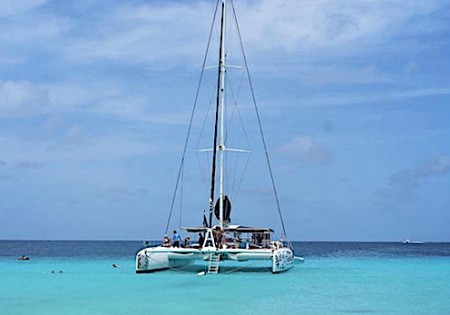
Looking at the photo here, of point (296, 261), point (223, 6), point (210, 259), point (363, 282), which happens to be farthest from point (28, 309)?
point (296, 261)

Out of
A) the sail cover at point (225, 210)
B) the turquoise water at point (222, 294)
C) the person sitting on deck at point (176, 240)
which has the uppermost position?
the sail cover at point (225, 210)

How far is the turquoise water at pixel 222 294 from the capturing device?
18141 mm

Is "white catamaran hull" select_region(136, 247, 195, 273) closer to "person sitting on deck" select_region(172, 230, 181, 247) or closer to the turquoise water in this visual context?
the turquoise water

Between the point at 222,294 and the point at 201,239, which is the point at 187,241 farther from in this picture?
the point at 222,294

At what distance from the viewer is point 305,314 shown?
17281 mm

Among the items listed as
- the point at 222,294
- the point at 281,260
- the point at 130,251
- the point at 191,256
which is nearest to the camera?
the point at 222,294

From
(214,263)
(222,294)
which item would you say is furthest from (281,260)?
(222,294)

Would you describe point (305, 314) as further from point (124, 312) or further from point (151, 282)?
point (151, 282)

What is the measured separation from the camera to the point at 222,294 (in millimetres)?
21188

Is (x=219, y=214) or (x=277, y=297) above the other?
(x=219, y=214)

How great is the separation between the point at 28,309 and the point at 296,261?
24.3 m

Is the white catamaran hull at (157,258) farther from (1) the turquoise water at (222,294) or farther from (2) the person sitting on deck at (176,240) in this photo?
(2) the person sitting on deck at (176,240)

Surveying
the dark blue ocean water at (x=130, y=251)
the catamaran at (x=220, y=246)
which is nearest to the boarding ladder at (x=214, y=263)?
the catamaran at (x=220, y=246)

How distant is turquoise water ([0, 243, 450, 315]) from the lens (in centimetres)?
1814
